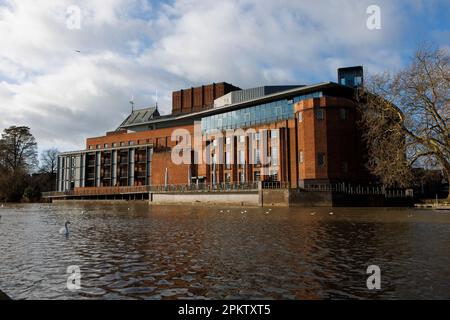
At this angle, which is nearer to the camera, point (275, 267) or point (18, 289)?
point (18, 289)

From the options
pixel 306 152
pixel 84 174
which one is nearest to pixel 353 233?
pixel 306 152

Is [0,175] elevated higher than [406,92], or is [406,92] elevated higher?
[406,92]

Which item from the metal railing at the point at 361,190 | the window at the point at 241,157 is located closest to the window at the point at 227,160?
the window at the point at 241,157

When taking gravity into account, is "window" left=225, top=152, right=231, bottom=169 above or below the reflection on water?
above

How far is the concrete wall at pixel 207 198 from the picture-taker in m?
55.5

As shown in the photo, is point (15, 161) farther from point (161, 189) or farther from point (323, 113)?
point (323, 113)

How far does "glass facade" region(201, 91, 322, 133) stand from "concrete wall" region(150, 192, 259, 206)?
14.7 m

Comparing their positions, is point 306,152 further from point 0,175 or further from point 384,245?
point 0,175

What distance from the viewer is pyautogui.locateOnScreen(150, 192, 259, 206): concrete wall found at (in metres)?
55.5

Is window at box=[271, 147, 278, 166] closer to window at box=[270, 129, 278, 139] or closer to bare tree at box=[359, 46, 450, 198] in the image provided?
window at box=[270, 129, 278, 139]

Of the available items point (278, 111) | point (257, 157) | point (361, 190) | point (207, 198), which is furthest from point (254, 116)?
point (361, 190)

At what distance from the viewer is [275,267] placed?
10672mm

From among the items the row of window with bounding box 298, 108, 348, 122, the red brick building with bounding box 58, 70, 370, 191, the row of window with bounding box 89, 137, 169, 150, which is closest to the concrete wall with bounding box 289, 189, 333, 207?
the red brick building with bounding box 58, 70, 370, 191
